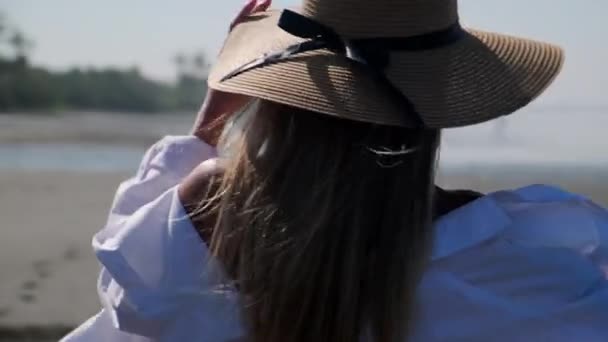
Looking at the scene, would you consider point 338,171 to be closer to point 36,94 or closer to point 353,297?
point 353,297

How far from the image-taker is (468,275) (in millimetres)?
1358

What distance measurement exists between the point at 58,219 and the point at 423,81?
6097 mm

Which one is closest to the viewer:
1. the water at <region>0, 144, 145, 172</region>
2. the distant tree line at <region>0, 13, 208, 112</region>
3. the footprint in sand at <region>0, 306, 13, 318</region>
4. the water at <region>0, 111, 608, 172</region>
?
the footprint in sand at <region>0, 306, 13, 318</region>

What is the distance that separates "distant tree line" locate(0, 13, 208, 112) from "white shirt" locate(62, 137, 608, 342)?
13288 mm

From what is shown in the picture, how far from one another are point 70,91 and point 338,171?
46.0 feet

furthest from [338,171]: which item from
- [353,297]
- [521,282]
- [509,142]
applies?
[509,142]

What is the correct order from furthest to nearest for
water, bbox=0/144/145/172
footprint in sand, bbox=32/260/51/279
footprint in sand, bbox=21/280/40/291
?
water, bbox=0/144/145/172
footprint in sand, bbox=32/260/51/279
footprint in sand, bbox=21/280/40/291

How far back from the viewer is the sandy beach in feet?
16.2

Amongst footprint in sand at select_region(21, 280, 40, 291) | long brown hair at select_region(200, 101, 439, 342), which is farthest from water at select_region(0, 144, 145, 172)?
long brown hair at select_region(200, 101, 439, 342)

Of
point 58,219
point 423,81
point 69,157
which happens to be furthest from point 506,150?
point 423,81

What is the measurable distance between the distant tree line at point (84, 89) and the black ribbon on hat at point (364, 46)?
13.3 metres

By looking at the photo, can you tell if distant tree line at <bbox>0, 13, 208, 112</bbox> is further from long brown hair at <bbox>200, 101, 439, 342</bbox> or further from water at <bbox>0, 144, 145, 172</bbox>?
long brown hair at <bbox>200, 101, 439, 342</bbox>

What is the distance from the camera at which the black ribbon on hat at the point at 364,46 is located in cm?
133

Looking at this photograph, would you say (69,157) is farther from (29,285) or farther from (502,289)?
(502,289)
